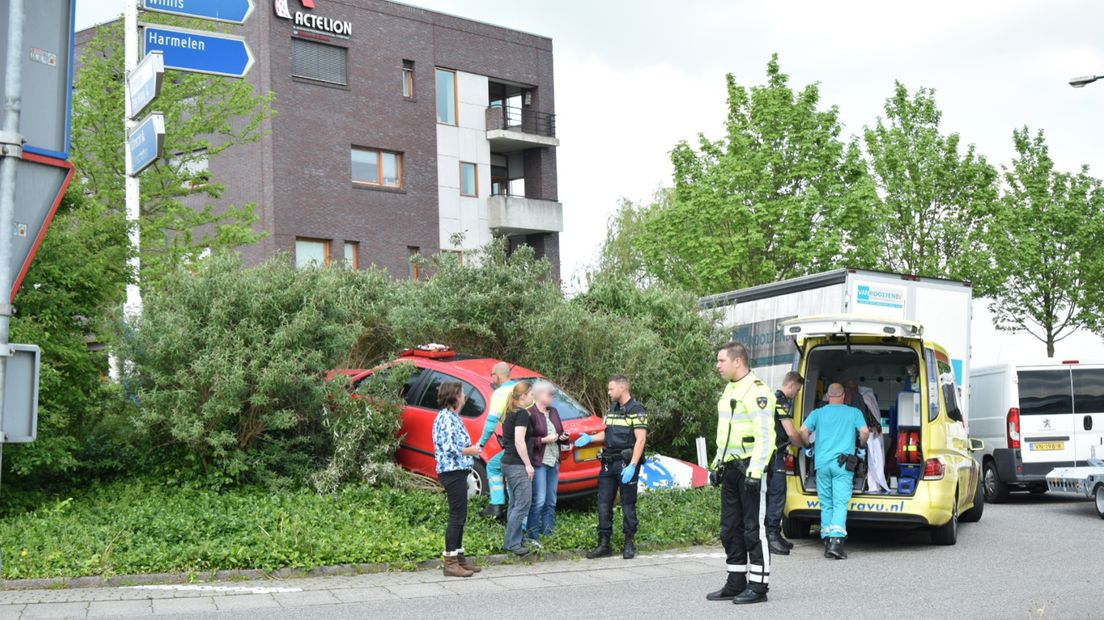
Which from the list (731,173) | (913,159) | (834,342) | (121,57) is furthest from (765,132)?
(834,342)

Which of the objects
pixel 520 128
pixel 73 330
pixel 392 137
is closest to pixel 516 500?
pixel 73 330

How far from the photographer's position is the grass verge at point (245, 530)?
961 centimetres

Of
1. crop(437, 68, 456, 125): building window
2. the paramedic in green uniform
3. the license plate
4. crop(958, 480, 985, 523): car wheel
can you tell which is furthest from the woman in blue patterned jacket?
crop(437, 68, 456, 125): building window

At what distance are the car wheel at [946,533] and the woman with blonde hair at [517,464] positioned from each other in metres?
4.32

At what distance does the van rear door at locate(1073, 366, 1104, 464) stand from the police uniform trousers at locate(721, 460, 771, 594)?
10475mm

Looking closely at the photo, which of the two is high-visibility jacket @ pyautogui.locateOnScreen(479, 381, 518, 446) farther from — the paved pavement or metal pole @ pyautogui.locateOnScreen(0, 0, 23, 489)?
metal pole @ pyautogui.locateOnScreen(0, 0, 23, 489)

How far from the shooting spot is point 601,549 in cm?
1126

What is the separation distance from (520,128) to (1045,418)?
82.9ft

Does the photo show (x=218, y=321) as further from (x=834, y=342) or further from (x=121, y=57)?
(x=121, y=57)

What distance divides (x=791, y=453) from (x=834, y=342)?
4.25 feet

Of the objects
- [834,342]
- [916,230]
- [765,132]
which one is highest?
[765,132]

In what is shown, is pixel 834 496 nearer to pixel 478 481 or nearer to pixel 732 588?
pixel 732 588

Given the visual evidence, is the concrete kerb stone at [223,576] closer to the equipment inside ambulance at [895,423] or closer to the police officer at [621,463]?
the police officer at [621,463]

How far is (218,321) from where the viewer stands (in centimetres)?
1269
